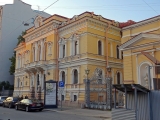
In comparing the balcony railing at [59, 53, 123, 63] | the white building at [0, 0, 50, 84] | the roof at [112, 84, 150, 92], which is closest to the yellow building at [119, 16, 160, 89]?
the balcony railing at [59, 53, 123, 63]

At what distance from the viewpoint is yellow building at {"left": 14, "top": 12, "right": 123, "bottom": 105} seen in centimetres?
2669

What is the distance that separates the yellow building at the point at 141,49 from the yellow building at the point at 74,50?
6371 millimetres

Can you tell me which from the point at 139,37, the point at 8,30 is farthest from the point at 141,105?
the point at 8,30

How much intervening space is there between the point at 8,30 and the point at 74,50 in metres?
28.0

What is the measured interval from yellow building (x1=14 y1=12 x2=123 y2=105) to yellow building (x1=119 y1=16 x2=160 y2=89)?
6371 mm

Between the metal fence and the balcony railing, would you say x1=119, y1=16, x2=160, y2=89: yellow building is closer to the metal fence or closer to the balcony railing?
the balcony railing

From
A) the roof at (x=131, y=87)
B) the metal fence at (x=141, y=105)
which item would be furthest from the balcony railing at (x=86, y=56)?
the metal fence at (x=141, y=105)

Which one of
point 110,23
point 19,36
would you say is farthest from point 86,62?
point 19,36

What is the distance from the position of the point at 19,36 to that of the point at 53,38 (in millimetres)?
21713

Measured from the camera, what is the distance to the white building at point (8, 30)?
1987 inches

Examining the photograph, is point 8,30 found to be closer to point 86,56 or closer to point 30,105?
point 86,56

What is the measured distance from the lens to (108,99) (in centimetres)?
2120

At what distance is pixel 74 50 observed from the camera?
28.7m

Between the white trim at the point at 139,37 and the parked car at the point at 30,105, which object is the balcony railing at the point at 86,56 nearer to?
the white trim at the point at 139,37
